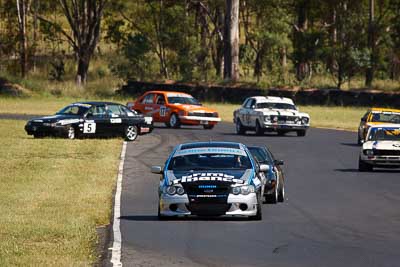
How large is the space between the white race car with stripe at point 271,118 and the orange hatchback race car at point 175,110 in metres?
2.70

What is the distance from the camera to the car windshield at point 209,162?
19469 millimetres

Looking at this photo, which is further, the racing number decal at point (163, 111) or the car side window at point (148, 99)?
the car side window at point (148, 99)

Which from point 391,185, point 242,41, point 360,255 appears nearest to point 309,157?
point 391,185

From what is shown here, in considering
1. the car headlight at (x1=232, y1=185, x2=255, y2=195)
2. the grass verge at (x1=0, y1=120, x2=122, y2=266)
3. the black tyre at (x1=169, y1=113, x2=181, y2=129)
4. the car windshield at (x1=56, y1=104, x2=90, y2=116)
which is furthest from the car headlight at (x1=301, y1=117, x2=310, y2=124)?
the car headlight at (x1=232, y1=185, x2=255, y2=195)

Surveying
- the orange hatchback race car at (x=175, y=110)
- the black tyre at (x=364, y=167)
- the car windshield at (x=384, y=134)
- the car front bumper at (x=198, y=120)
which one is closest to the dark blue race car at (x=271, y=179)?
the black tyre at (x=364, y=167)

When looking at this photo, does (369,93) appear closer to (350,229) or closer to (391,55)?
(391,55)

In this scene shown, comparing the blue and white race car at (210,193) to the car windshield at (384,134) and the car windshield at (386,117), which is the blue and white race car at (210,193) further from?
the car windshield at (386,117)

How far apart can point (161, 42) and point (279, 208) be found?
62.9m

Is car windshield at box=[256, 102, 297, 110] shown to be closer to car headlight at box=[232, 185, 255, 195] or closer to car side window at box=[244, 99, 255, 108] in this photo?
car side window at box=[244, 99, 255, 108]

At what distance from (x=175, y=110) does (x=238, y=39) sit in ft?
81.0

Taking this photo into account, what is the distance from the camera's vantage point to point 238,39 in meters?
72.9

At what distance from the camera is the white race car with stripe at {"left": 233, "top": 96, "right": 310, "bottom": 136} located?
4459 centimetres

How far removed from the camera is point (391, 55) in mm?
78938

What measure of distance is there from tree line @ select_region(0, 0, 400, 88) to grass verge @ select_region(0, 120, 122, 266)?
35.4 metres
